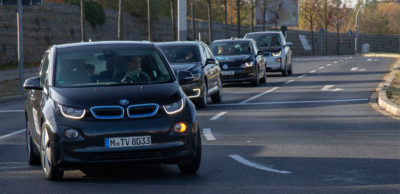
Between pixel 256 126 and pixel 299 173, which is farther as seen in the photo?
pixel 256 126

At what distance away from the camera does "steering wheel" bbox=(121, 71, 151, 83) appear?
8586 mm

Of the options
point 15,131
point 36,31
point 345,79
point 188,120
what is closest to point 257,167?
point 188,120

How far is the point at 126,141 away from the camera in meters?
7.68

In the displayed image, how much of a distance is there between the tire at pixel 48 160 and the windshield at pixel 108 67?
0.66 m

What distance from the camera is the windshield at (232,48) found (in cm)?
2605

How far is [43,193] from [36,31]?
42219 mm

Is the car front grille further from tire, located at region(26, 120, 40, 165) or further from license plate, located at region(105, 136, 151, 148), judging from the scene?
tire, located at region(26, 120, 40, 165)

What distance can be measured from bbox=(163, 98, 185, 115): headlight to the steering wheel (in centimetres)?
71

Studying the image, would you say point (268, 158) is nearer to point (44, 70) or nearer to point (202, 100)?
point (44, 70)

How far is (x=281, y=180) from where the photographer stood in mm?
7945

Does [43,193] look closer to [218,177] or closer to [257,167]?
[218,177]

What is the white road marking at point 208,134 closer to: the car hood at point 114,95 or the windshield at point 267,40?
the car hood at point 114,95

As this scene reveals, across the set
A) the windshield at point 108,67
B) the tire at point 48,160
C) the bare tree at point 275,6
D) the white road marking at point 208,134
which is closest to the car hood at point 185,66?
the white road marking at point 208,134

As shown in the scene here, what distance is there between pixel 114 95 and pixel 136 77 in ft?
2.45
